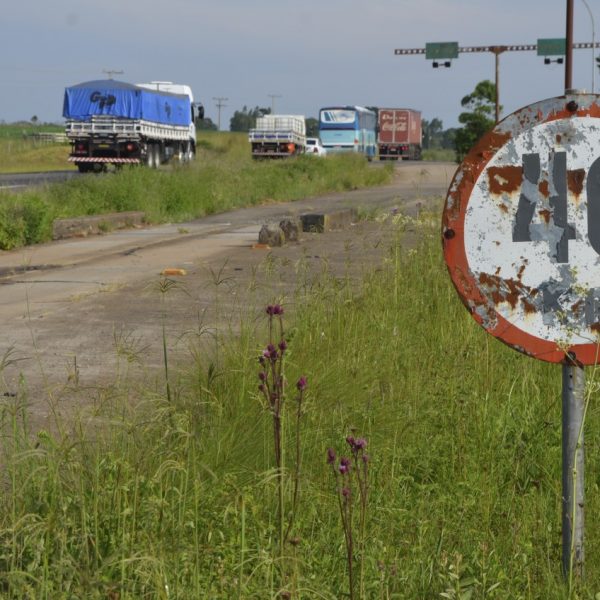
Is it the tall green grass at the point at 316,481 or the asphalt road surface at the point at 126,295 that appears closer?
the tall green grass at the point at 316,481

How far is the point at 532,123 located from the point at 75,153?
40.3 metres

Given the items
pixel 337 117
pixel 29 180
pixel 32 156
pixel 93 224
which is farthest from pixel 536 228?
pixel 337 117

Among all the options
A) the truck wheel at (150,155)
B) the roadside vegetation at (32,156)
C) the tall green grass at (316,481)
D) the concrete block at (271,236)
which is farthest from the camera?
the roadside vegetation at (32,156)

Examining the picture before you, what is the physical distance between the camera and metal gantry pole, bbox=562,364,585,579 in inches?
123

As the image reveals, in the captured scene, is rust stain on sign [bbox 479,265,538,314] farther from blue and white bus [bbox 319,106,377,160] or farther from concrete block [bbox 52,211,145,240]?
blue and white bus [bbox 319,106,377,160]

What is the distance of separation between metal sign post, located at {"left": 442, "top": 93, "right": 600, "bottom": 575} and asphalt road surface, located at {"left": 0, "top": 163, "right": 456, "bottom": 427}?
3.60ft

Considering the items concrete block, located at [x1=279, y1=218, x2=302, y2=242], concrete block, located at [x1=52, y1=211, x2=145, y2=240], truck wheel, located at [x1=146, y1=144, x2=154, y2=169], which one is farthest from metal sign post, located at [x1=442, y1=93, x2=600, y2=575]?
truck wheel, located at [x1=146, y1=144, x2=154, y2=169]

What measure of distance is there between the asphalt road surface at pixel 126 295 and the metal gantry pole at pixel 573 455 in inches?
49.9

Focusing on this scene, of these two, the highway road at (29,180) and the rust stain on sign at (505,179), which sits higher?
the rust stain on sign at (505,179)

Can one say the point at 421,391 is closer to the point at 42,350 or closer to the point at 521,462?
the point at 521,462

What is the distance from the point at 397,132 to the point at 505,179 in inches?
3243

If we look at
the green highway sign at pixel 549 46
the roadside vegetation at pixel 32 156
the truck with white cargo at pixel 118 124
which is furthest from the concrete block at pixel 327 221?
the green highway sign at pixel 549 46

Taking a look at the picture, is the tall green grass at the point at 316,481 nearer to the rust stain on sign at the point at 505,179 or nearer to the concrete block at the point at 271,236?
the rust stain on sign at the point at 505,179

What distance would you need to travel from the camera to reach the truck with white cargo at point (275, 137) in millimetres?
60750
